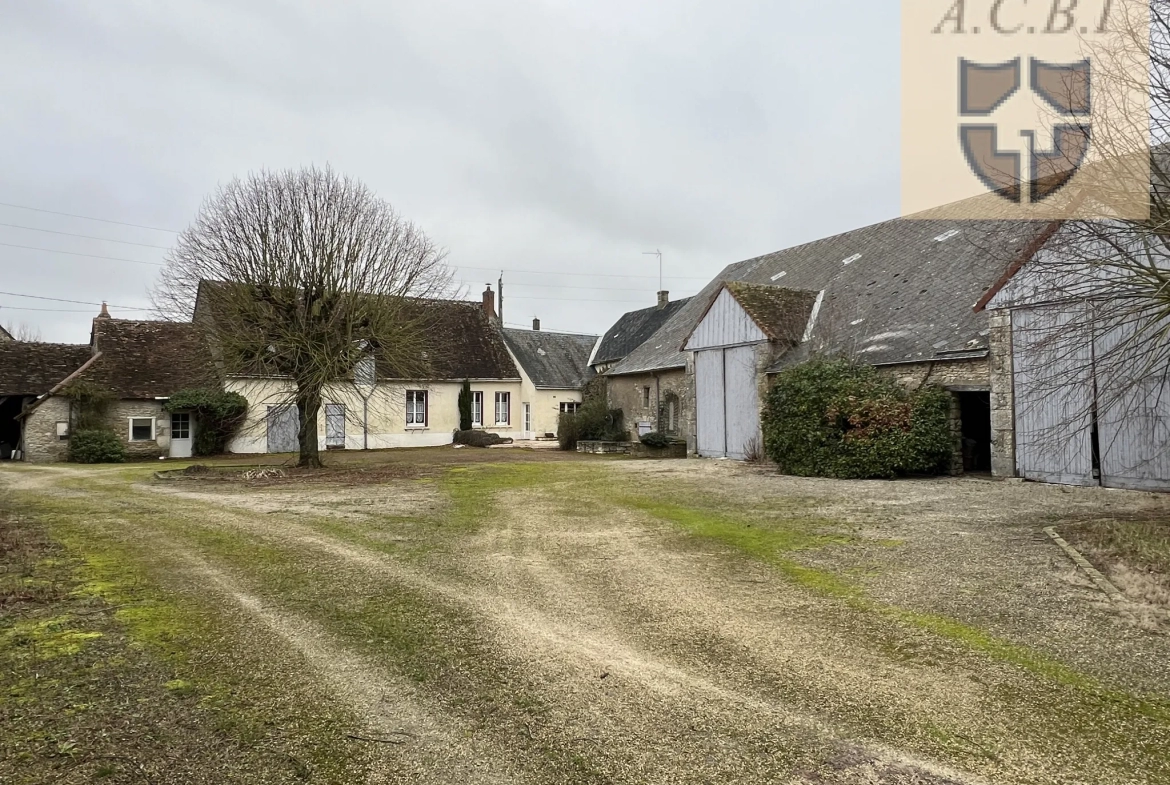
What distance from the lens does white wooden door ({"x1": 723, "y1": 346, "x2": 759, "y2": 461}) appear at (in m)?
18.5

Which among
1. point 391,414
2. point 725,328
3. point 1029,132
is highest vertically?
point 1029,132

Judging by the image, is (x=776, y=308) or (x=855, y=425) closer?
(x=855, y=425)

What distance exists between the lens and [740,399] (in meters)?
18.9

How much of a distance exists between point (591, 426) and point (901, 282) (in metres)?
11.6

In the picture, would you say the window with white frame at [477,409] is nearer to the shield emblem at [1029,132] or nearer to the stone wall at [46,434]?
the stone wall at [46,434]

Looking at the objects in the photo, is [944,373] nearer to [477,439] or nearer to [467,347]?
[477,439]

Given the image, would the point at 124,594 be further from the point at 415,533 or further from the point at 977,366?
the point at 977,366

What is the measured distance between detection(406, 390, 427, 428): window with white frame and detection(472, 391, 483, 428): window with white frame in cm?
211

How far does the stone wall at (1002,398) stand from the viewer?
12.7m

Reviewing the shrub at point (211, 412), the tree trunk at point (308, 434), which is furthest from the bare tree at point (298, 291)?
the shrub at point (211, 412)

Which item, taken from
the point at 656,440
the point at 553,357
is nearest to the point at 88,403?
the point at 656,440

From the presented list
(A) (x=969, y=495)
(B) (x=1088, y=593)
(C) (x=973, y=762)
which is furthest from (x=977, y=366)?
(C) (x=973, y=762)

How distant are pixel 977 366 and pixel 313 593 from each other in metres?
12.4

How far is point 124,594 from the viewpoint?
228 inches
